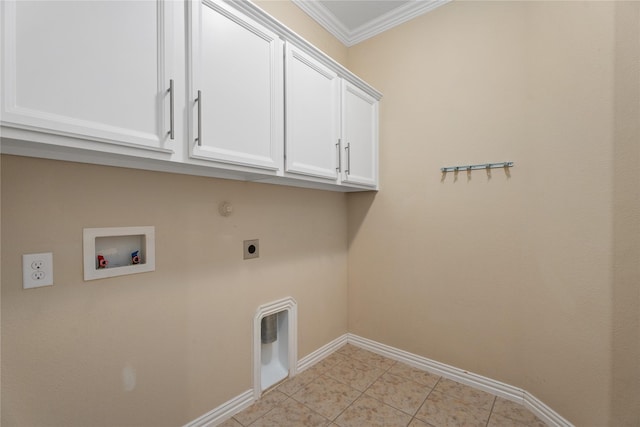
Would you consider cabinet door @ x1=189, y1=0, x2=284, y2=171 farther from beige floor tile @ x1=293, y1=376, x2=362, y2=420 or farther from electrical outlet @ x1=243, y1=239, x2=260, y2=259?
beige floor tile @ x1=293, y1=376, x2=362, y2=420

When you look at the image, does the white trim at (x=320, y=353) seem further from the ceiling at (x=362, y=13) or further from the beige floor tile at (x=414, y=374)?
the ceiling at (x=362, y=13)

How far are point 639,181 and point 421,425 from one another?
5.25 ft

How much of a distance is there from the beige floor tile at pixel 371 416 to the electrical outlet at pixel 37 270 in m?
1.58

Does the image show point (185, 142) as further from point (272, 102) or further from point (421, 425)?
point (421, 425)

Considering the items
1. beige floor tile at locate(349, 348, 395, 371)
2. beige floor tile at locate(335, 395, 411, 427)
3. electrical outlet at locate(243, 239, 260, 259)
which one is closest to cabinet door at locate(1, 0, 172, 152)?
electrical outlet at locate(243, 239, 260, 259)

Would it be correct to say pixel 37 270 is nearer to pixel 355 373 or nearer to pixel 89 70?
pixel 89 70

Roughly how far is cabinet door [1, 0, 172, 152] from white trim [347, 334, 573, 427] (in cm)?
221

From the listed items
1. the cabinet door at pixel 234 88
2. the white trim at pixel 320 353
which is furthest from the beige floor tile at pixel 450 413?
the cabinet door at pixel 234 88

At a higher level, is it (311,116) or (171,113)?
(311,116)

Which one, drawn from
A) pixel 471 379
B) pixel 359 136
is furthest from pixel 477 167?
pixel 471 379

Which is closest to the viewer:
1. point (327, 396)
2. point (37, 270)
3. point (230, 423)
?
point (37, 270)

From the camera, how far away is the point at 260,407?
1.66 meters

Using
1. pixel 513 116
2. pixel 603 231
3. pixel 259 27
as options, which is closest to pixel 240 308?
pixel 259 27

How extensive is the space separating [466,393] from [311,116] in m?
2.10
